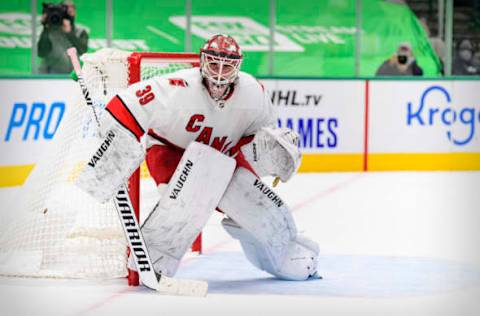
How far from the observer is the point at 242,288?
4.36m

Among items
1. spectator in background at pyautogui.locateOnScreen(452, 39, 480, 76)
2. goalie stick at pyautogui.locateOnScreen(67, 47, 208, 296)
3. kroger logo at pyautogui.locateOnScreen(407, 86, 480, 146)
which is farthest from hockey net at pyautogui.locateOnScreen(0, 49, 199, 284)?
spectator in background at pyautogui.locateOnScreen(452, 39, 480, 76)

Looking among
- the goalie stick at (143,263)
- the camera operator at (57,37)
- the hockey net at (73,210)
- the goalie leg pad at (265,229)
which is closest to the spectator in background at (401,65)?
the camera operator at (57,37)

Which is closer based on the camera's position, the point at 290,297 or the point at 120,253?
the point at 290,297

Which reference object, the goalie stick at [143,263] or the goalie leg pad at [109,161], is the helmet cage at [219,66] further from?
the goalie stick at [143,263]

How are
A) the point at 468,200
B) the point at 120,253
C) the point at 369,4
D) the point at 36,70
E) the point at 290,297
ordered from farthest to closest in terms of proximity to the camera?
the point at 369,4, the point at 36,70, the point at 468,200, the point at 120,253, the point at 290,297

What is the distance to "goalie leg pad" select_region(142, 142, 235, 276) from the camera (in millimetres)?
4273

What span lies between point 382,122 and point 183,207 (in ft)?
17.3

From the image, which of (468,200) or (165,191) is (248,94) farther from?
(468,200)

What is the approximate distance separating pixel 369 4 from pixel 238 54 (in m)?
5.92

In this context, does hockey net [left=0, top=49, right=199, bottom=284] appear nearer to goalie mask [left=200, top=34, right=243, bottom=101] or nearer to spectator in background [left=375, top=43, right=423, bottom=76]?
goalie mask [left=200, top=34, right=243, bottom=101]

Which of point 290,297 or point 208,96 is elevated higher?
point 208,96

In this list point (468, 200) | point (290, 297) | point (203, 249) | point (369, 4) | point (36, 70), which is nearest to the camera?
point (290, 297)

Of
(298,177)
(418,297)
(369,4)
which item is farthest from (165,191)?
(369,4)

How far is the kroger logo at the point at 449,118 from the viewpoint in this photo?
9406 millimetres
